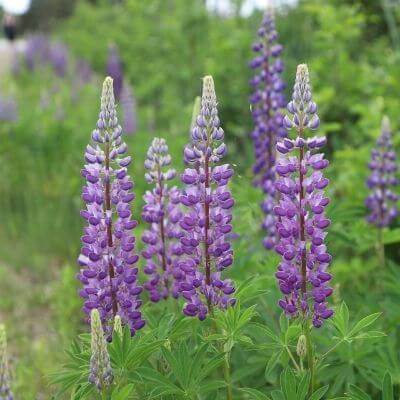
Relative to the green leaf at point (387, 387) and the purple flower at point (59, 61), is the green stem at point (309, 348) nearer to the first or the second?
the green leaf at point (387, 387)

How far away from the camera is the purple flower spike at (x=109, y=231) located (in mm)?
2027

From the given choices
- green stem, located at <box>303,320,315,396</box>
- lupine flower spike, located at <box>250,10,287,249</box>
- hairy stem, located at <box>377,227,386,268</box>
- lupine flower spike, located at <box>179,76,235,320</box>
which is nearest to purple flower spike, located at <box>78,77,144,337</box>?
lupine flower spike, located at <box>179,76,235,320</box>

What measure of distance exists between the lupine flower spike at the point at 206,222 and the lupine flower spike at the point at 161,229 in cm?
20

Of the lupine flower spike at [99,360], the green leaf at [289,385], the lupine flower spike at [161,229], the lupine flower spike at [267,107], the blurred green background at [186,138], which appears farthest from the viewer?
the blurred green background at [186,138]

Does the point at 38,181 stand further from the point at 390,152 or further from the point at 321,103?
the point at 390,152

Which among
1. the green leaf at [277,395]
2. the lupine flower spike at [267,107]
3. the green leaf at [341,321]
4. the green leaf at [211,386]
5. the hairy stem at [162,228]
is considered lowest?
the green leaf at [277,395]

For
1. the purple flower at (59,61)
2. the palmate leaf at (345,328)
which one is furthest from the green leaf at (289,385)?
the purple flower at (59,61)

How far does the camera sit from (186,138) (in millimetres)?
5516

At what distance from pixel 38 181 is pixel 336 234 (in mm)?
3509

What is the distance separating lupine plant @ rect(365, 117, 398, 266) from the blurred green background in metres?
0.08

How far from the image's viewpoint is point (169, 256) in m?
2.37

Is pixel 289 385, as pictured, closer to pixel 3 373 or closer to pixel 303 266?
pixel 303 266

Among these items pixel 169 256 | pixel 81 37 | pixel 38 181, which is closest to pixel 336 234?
pixel 169 256

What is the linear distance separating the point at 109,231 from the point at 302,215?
0.57m
